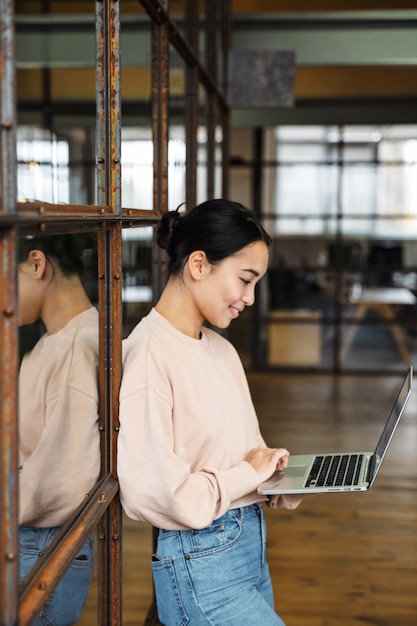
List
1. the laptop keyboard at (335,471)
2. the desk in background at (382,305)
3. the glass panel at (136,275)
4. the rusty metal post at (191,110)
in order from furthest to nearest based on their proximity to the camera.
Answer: the desk in background at (382,305) → the rusty metal post at (191,110) → the glass panel at (136,275) → the laptop keyboard at (335,471)

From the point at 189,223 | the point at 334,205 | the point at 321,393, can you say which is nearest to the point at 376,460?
the point at 189,223

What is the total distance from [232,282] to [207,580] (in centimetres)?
53

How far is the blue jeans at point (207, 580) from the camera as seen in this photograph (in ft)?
5.16

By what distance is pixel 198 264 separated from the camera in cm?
162

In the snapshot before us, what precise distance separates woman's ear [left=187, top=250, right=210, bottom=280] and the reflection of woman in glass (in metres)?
0.22

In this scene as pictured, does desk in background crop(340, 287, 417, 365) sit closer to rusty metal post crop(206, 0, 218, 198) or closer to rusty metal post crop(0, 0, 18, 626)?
rusty metal post crop(206, 0, 218, 198)

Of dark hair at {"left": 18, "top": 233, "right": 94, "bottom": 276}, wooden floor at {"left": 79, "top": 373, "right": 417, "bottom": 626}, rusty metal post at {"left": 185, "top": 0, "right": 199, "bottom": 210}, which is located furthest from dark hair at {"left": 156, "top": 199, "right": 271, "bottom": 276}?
rusty metal post at {"left": 185, "top": 0, "right": 199, "bottom": 210}

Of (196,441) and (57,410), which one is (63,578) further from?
(196,441)

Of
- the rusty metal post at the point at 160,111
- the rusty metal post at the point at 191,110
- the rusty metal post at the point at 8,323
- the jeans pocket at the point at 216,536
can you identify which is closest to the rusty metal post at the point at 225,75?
the rusty metal post at the point at 191,110

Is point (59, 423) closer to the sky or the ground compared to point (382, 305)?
closer to the sky

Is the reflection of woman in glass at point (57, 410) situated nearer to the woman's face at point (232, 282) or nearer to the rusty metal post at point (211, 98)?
the woman's face at point (232, 282)

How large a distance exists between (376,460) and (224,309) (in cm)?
49

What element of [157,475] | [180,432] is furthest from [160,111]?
[157,475]

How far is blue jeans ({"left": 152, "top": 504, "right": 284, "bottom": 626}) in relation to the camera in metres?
1.57
